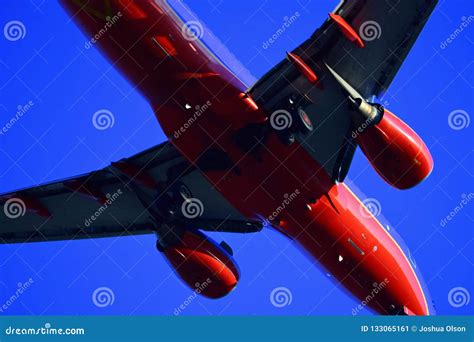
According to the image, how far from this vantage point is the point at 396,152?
28234 mm

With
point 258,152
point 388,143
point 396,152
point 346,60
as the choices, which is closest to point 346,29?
point 346,60

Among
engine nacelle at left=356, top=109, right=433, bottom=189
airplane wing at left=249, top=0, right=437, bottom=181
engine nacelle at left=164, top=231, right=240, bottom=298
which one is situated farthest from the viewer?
engine nacelle at left=164, top=231, right=240, bottom=298

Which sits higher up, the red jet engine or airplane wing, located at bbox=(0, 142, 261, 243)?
the red jet engine

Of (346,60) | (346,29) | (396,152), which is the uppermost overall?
(346,29)

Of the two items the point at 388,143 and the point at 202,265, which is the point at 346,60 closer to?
the point at 388,143

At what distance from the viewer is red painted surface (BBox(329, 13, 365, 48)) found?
2603cm

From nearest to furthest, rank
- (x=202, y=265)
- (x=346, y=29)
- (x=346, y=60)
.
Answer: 1. (x=346, y=29)
2. (x=346, y=60)
3. (x=202, y=265)

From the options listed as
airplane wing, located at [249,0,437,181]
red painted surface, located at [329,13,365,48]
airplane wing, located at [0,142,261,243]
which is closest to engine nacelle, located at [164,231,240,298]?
airplane wing, located at [0,142,261,243]

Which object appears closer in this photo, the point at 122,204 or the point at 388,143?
the point at 388,143

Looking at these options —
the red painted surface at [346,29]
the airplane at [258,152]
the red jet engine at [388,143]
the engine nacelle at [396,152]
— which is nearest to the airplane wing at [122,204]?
the airplane at [258,152]

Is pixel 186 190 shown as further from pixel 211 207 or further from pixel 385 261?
pixel 385 261

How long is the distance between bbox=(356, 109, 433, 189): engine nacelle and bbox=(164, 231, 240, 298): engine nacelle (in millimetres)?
9814

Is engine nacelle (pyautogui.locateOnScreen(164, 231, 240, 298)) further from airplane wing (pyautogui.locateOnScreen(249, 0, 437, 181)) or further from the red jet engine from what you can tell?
the red jet engine

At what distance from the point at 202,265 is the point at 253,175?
6724 millimetres
